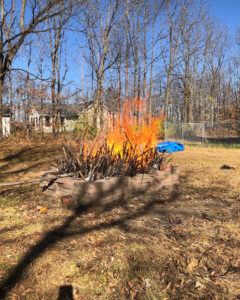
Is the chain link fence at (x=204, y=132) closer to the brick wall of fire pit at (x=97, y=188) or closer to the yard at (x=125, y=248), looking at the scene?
the brick wall of fire pit at (x=97, y=188)

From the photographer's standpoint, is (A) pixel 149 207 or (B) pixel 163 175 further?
(B) pixel 163 175

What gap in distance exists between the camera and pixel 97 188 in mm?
4027

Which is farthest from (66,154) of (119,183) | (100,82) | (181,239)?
(100,82)

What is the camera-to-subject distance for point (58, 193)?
4309 millimetres

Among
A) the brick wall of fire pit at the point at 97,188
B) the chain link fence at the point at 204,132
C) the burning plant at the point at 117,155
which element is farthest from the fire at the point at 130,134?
the chain link fence at the point at 204,132

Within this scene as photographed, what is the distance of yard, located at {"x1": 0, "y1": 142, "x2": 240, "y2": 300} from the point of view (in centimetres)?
211

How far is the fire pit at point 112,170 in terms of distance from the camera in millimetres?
4078

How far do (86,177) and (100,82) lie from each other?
14.4m

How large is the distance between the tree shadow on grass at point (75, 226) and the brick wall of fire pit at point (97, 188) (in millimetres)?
19

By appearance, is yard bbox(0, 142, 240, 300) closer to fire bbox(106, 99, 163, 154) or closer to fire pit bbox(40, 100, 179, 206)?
→ fire pit bbox(40, 100, 179, 206)

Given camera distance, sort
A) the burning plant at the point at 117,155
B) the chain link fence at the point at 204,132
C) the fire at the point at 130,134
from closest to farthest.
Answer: the burning plant at the point at 117,155
the fire at the point at 130,134
the chain link fence at the point at 204,132

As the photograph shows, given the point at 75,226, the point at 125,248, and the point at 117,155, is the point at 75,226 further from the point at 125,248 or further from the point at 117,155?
the point at 117,155

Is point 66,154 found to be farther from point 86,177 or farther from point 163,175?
point 163,175

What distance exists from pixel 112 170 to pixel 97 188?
60 centimetres
